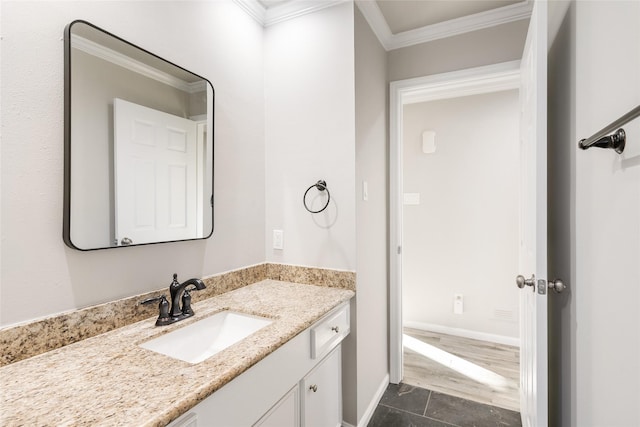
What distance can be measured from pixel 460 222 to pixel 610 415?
2427 mm

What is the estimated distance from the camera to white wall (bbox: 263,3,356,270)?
174 cm

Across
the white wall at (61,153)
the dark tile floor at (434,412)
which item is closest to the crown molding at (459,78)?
the white wall at (61,153)

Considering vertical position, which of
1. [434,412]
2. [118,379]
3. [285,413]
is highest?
[118,379]

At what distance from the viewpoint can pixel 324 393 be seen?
1500 mm

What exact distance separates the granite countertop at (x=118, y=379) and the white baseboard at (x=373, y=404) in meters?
1.00

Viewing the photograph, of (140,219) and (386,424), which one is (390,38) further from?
(386,424)

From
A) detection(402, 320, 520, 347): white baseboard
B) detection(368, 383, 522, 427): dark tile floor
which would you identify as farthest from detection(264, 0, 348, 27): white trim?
detection(402, 320, 520, 347): white baseboard

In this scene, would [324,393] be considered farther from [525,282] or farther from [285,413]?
[525,282]

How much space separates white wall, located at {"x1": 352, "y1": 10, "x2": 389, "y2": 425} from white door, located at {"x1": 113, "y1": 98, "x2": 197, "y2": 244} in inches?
33.9

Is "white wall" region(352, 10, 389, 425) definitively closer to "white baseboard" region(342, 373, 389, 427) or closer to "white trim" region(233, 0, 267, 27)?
"white baseboard" region(342, 373, 389, 427)

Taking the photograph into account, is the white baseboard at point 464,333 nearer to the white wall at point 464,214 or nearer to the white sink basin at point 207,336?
the white wall at point 464,214

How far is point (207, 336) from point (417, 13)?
219 cm

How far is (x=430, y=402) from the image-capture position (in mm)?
2137

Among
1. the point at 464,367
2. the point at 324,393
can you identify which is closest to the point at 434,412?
the point at 464,367
